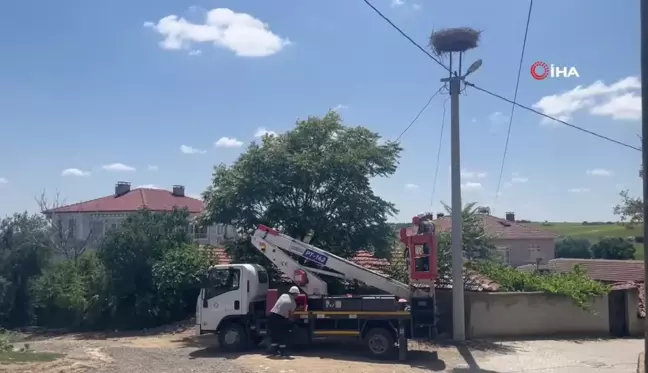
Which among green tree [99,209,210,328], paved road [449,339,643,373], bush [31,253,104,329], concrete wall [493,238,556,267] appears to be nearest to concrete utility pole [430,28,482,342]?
paved road [449,339,643,373]

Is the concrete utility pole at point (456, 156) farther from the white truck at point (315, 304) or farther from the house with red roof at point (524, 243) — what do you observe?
the house with red roof at point (524, 243)

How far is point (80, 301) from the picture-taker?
27.4 metres

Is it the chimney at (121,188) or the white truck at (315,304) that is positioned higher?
the chimney at (121,188)

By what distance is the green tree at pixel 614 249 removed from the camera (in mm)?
58925

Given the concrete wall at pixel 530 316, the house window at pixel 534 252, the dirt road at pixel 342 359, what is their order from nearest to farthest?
the dirt road at pixel 342 359 < the concrete wall at pixel 530 316 < the house window at pixel 534 252

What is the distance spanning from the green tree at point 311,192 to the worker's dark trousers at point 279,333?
5462 millimetres

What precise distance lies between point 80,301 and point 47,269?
17.5 feet

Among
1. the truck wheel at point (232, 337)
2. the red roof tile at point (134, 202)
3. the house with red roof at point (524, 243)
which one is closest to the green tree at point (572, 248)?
the house with red roof at point (524, 243)

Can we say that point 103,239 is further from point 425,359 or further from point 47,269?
point 425,359

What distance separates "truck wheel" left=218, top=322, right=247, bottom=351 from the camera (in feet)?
60.1

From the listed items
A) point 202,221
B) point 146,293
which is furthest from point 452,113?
point 146,293

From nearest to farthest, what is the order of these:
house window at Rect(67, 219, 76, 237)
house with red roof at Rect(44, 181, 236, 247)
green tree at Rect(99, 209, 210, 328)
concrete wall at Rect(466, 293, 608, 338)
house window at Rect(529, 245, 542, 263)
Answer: concrete wall at Rect(466, 293, 608, 338), green tree at Rect(99, 209, 210, 328), house window at Rect(67, 219, 76, 237), house with red roof at Rect(44, 181, 236, 247), house window at Rect(529, 245, 542, 263)

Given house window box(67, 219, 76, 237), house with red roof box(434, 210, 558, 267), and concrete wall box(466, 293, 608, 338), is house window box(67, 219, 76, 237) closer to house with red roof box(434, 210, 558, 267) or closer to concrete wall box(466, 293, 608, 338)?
concrete wall box(466, 293, 608, 338)

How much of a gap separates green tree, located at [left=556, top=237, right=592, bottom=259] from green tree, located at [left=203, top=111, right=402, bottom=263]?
50993 millimetres
